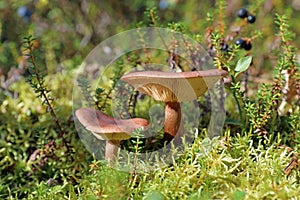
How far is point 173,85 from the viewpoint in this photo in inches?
49.4

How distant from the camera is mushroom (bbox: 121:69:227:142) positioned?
1189 millimetres

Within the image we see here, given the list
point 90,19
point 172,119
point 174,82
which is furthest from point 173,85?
point 90,19

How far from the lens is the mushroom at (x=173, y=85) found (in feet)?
3.90

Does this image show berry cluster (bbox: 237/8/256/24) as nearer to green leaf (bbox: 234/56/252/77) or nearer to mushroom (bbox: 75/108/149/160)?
green leaf (bbox: 234/56/252/77)

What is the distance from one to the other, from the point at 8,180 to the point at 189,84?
77cm

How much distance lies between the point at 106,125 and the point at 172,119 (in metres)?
0.24

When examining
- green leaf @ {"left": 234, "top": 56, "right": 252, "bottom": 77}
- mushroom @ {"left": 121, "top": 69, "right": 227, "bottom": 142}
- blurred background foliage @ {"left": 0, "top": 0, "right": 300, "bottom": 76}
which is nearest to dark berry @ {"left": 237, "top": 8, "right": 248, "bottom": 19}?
green leaf @ {"left": 234, "top": 56, "right": 252, "bottom": 77}

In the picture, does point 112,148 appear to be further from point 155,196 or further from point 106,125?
point 155,196

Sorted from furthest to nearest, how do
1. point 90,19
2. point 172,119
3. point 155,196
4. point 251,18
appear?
1. point 90,19
2. point 251,18
3. point 172,119
4. point 155,196

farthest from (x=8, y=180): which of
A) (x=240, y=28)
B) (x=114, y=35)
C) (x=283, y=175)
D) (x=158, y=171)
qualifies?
(x=114, y=35)

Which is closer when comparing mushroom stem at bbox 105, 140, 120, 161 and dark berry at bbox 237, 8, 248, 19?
mushroom stem at bbox 105, 140, 120, 161

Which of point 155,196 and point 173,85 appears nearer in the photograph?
point 155,196

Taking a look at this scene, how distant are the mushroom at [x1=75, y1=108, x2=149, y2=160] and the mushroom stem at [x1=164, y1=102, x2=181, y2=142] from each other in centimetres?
11

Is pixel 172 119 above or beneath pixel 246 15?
beneath
